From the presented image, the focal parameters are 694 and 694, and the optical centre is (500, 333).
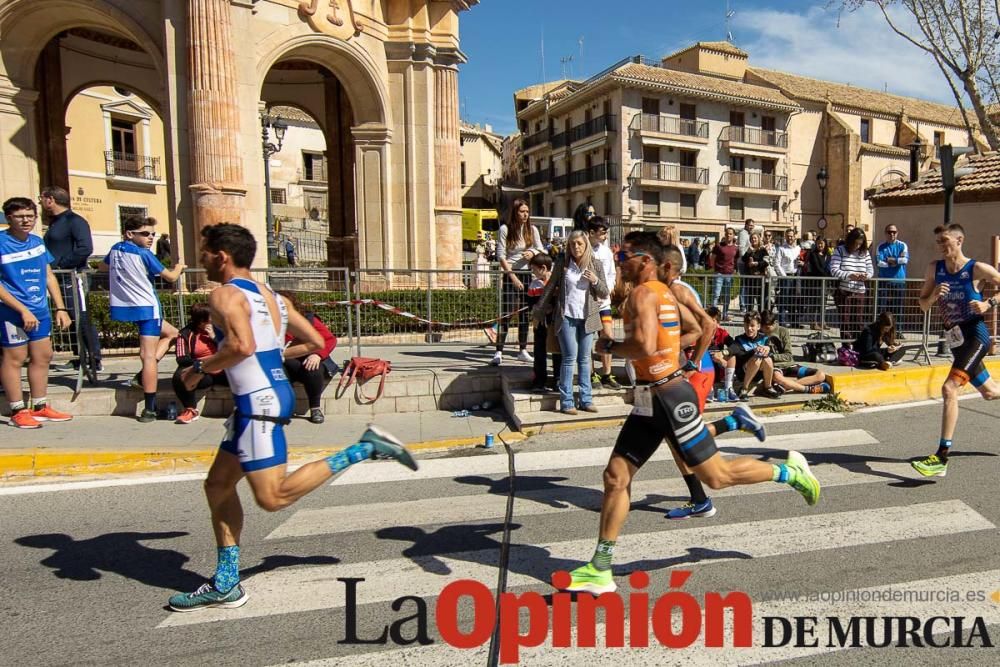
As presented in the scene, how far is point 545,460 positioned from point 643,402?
276cm

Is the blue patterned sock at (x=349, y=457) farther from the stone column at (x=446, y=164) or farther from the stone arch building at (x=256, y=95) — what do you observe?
the stone column at (x=446, y=164)

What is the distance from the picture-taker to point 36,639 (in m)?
3.36

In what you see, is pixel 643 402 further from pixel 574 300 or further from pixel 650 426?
pixel 574 300

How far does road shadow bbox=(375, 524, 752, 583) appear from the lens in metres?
4.11

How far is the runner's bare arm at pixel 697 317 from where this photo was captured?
4.80m

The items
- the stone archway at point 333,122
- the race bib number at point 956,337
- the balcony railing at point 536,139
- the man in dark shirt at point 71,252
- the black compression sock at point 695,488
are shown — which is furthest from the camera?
the balcony railing at point 536,139

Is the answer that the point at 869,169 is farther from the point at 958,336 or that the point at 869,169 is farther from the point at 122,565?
the point at 122,565

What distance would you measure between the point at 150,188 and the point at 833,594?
3804cm

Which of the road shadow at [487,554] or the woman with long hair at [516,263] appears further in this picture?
the woman with long hair at [516,263]

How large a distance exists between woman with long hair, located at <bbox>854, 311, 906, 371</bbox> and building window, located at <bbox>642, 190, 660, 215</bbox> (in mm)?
41814

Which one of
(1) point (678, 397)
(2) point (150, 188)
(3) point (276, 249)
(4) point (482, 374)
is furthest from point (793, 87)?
(1) point (678, 397)

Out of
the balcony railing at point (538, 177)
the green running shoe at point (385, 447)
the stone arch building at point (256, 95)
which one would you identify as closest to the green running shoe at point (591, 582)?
the green running shoe at point (385, 447)

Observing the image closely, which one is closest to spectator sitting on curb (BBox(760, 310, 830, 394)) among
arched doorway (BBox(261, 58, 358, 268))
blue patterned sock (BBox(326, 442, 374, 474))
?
blue patterned sock (BBox(326, 442, 374, 474))

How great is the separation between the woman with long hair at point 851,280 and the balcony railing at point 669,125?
40.6 m
